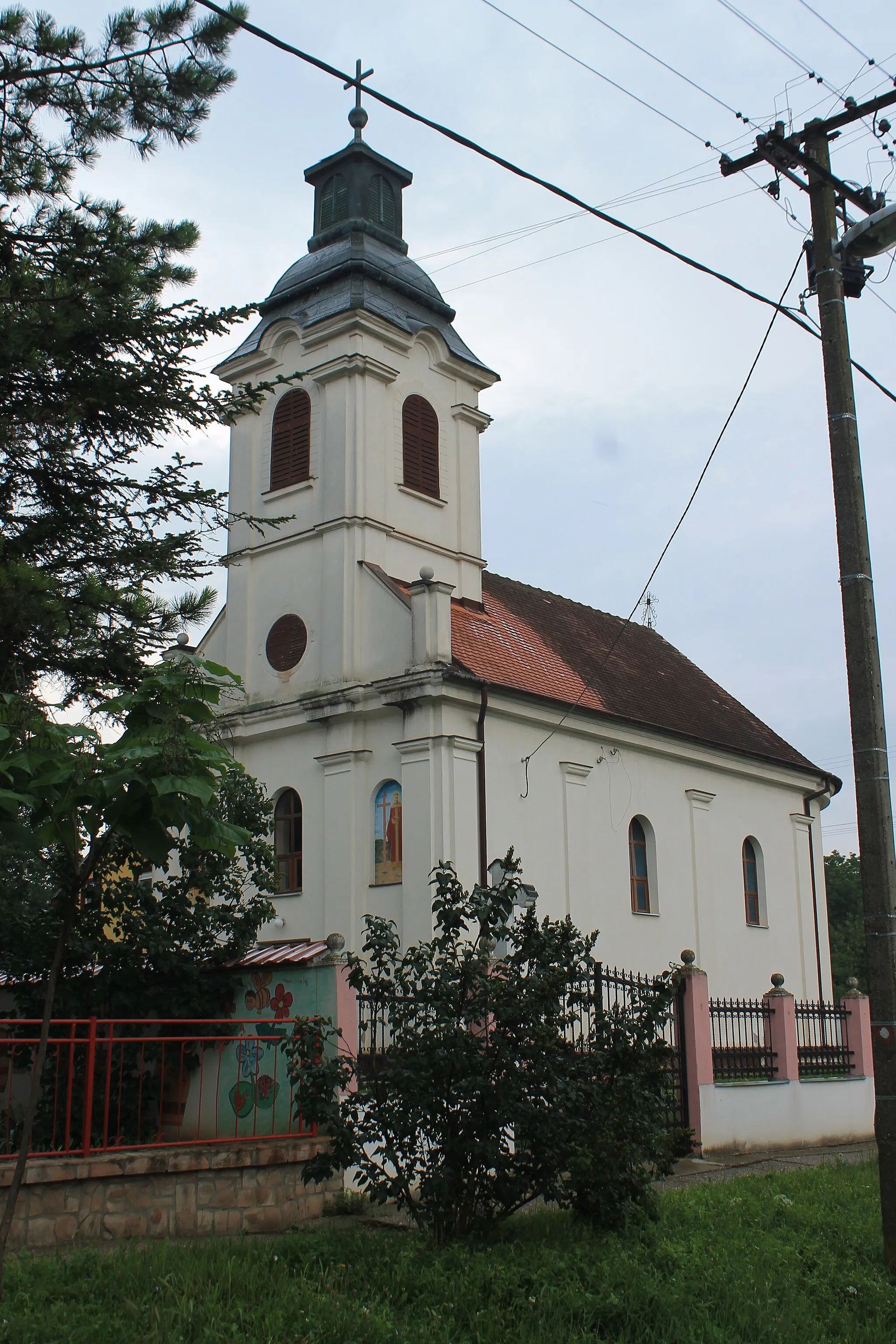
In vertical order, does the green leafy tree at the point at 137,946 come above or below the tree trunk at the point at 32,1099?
above

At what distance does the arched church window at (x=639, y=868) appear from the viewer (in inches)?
910

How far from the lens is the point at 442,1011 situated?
29.9 feet

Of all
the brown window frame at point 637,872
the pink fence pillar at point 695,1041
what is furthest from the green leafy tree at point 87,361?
the brown window frame at point 637,872

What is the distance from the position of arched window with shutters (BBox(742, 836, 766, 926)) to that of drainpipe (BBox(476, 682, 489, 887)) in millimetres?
8088

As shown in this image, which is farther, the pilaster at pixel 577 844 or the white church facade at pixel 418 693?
the pilaster at pixel 577 844

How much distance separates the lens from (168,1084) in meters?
12.6

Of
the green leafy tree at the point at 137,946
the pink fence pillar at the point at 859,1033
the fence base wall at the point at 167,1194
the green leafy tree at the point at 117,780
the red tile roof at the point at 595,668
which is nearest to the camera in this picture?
the green leafy tree at the point at 117,780

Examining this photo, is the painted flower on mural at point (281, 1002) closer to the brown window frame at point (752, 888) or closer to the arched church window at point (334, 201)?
the brown window frame at point (752, 888)

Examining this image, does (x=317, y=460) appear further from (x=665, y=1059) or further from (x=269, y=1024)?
(x=665, y=1059)

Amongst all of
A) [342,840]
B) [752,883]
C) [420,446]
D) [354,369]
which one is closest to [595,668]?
[420,446]

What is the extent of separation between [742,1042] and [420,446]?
38.2 feet

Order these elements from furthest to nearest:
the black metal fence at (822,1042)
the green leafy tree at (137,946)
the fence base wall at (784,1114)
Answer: the black metal fence at (822,1042) < the fence base wall at (784,1114) < the green leafy tree at (137,946)

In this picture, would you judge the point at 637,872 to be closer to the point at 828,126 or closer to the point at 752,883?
the point at 752,883

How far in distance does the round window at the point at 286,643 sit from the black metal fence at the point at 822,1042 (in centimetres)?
965
